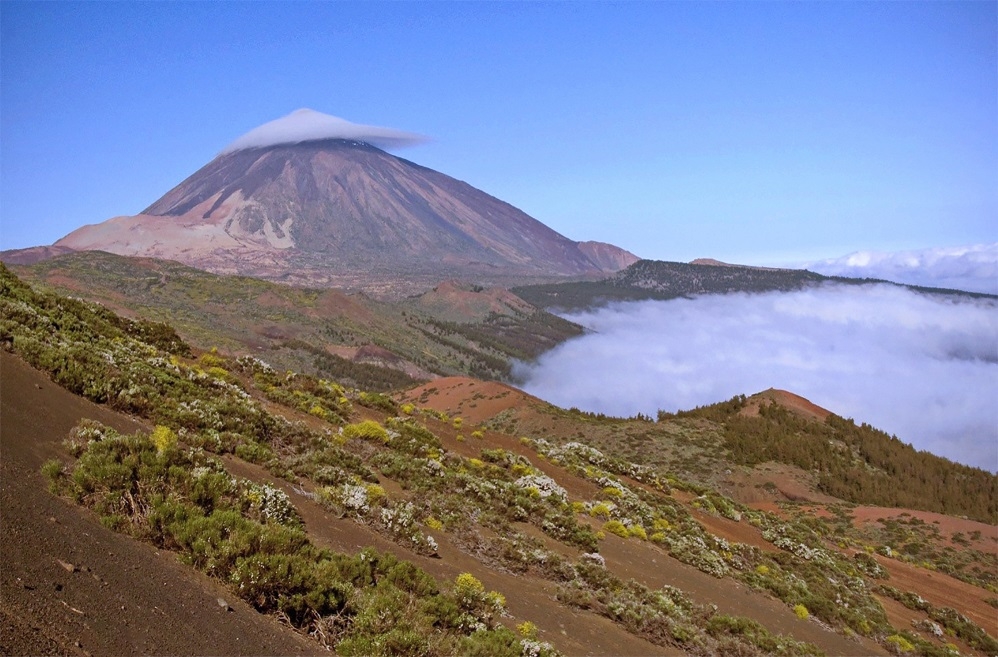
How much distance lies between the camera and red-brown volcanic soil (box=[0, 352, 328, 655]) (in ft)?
15.1

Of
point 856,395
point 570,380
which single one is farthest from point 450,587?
point 856,395

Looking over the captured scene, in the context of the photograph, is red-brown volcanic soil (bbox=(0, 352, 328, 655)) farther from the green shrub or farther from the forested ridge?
the forested ridge

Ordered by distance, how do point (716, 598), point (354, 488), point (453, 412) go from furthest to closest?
point (453, 412) < point (716, 598) < point (354, 488)

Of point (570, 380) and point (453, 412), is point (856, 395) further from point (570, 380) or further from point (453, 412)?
point (453, 412)

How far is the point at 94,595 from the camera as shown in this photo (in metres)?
5.09

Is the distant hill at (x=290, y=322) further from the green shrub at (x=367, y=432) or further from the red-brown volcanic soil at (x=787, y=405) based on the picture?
the green shrub at (x=367, y=432)

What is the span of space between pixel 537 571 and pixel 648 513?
27.3 ft

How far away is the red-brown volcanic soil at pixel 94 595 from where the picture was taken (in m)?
4.60

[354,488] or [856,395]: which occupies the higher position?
[354,488]

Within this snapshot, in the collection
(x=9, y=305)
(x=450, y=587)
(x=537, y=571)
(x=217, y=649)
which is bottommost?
(x=537, y=571)

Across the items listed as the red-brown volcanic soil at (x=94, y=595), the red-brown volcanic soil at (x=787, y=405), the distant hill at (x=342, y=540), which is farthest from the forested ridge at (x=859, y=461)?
the red-brown volcanic soil at (x=94, y=595)

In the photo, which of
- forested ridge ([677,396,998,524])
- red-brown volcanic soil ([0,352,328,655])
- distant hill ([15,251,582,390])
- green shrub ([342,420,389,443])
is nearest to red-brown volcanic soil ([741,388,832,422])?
forested ridge ([677,396,998,524])

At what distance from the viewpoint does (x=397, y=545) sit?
862 cm

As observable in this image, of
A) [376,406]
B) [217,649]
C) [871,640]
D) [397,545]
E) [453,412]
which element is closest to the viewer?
[217,649]
